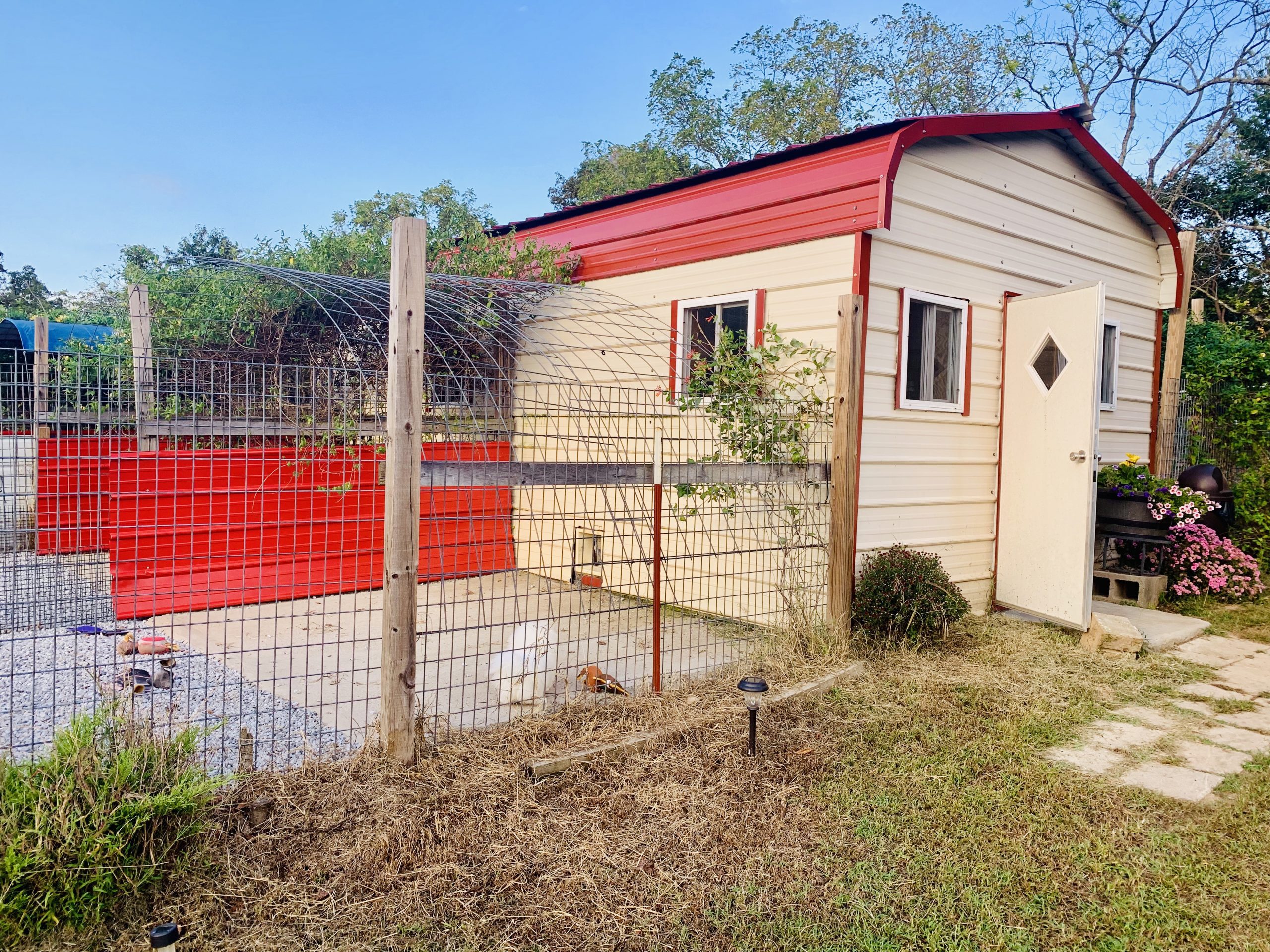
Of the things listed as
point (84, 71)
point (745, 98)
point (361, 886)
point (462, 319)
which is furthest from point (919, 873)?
point (84, 71)

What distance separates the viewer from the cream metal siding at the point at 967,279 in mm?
5738

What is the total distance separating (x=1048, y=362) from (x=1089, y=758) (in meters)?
3.61

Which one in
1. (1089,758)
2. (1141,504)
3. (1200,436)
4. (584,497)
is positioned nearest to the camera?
(1089,758)

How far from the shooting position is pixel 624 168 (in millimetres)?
22156

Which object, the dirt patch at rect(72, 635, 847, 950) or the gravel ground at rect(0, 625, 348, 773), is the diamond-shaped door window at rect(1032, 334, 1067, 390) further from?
the gravel ground at rect(0, 625, 348, 773)

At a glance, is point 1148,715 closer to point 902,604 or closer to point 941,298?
point 902,604

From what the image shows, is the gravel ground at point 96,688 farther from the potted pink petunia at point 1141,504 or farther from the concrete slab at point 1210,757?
the potted pink petunia at point 1141,504

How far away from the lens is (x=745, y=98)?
21391 mm

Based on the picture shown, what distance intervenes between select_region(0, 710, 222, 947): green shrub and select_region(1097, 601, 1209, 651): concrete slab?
6.01 m

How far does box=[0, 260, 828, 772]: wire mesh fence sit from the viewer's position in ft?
13.1

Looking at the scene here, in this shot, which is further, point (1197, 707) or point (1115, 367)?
point (1115, 367)

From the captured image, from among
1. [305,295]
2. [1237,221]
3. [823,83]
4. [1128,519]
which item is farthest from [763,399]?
[823,83]

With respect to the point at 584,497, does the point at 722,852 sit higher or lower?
lower

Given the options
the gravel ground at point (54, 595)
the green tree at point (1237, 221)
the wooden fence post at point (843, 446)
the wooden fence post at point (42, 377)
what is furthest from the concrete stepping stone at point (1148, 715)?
the green tree at point (1237, 221)
